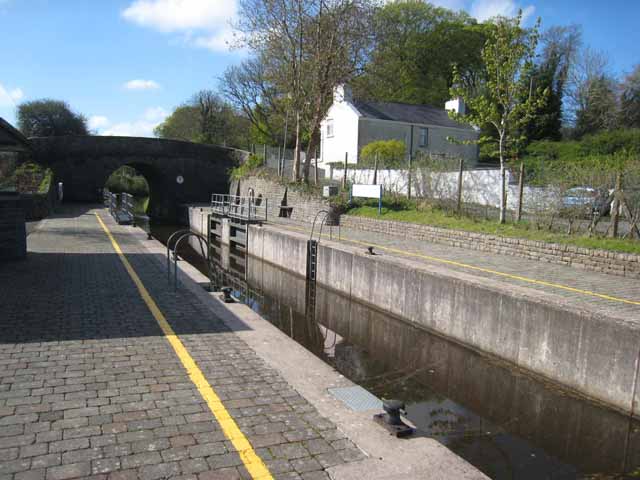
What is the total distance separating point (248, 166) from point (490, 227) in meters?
26.3

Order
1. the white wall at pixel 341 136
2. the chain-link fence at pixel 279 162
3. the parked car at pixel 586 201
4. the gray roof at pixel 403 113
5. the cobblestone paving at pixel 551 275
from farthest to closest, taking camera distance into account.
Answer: the gray roof at pixel 403 113, the white wall at pixel 341 136, the chain-link fence at pixel 279 162, the parked car at pixel 586 201, the cobblestone paving at pixel 551 275

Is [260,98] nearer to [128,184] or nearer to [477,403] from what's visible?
[128,184]

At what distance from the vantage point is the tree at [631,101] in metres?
41.5

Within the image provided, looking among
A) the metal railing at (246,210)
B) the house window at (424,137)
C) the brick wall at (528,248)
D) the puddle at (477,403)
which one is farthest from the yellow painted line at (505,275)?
the house window at (424,137)

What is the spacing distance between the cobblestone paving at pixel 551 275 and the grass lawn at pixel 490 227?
28.3 inches

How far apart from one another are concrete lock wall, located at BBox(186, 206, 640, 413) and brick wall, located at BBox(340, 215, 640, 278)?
3446 mm

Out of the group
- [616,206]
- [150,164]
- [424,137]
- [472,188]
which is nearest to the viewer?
[616,206]

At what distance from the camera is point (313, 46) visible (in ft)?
84.7

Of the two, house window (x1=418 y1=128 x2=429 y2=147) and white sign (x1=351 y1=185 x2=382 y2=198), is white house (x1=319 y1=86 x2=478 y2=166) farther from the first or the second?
white sign (x1=351 y1=185 x2=382 y2=198)

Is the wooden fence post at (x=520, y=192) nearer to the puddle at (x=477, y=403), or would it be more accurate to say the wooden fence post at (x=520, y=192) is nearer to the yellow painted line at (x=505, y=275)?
the yellow painted line at (x=505, y=275)

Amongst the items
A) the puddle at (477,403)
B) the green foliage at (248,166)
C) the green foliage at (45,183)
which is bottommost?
the puddle at (477,403)

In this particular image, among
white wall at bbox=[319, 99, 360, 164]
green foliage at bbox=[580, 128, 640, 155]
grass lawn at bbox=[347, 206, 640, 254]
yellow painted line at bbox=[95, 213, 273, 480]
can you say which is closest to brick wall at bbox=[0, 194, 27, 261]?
yellow painted line at bbox=[95, 213, 273, 480]

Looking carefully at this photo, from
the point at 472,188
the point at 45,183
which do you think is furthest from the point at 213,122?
the point at 472,188

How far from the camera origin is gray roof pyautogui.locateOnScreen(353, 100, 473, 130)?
3744 cm
